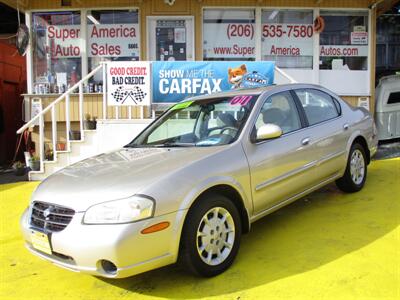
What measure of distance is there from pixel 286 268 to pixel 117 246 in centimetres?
155

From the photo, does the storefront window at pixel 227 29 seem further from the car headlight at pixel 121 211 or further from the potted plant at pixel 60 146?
the car headlight at pixel 121 211

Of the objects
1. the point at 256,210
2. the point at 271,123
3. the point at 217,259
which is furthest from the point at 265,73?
the point at 217,259

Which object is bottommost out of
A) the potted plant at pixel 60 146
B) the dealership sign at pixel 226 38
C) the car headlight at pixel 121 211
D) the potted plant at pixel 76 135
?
the car headlight at pixel 121 211

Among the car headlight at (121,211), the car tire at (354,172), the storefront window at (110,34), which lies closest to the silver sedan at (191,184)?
the car headlight at (121,211)

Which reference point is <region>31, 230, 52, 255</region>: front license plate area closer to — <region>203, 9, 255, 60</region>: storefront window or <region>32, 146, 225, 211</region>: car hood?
<region>32, 146, 225, 211</region>: car hood

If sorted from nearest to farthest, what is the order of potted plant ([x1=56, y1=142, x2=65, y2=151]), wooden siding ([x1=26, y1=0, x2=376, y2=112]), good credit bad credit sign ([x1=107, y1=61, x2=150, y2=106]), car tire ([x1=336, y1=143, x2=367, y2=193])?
car tire ([x1=336, y1=143, x2=367, y2=193]), good credit bad credit sign ([x1=107, y1=61, x2=150, y2=106]), potted plant ([x1=56, y1=142, x2=65, y2=151]), wooden siding ([x1=26, y1=0, x2=376, y2=112])

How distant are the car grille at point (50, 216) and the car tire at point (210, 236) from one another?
2.94 ft

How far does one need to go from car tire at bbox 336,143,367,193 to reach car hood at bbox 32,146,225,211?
2.36m

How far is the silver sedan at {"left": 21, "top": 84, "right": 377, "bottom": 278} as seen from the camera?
3168mm

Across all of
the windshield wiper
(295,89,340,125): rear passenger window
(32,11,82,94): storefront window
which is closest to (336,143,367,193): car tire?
(295,89,340,125): rear passenger window

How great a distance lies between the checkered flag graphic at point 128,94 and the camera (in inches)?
310

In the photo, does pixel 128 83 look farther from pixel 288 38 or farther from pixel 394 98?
pixel 394 98

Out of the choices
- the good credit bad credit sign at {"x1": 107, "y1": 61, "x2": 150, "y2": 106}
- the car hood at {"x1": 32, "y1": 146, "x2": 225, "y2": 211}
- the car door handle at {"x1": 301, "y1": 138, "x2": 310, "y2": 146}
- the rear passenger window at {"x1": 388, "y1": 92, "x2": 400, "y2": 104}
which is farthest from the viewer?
the rear passenger window at {"x1": 388, "y1": 92, "x2": 400, "y2": 104}

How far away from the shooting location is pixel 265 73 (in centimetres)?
814
